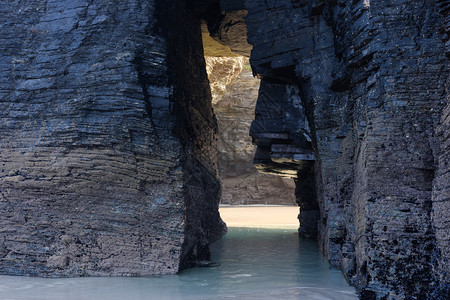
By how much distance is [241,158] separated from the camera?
28.9m

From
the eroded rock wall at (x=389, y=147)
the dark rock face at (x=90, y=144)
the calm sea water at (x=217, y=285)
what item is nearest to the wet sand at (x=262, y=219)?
the calm sea water at (x=217, y=285)

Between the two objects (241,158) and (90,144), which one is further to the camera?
(241,158)

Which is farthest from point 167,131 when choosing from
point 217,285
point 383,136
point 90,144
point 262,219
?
point 262,219

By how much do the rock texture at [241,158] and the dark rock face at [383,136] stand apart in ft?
71.9

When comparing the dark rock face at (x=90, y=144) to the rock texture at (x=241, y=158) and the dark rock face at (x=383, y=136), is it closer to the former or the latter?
the dark rock face at (x=383, y=136)

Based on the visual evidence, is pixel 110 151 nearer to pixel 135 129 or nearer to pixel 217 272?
pixel 135 129

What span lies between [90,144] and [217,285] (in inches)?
102

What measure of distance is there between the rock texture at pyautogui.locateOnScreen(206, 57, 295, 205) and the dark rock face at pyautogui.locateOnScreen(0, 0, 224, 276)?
21.7 m

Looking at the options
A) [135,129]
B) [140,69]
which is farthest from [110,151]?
[140,69]

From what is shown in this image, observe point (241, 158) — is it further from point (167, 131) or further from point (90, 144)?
point (90, 144)

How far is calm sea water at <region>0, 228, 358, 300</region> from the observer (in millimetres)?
4547

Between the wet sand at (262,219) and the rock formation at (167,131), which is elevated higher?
the rock formation at (167,131)

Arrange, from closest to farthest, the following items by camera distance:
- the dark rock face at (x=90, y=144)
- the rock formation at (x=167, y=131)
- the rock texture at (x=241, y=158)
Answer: the rock formation at (x=167, y=131) < the dark rock face at (x=90, y=144) < the rock texture at (x=241, y=158)

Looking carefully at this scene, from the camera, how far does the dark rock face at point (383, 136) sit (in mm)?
4227
